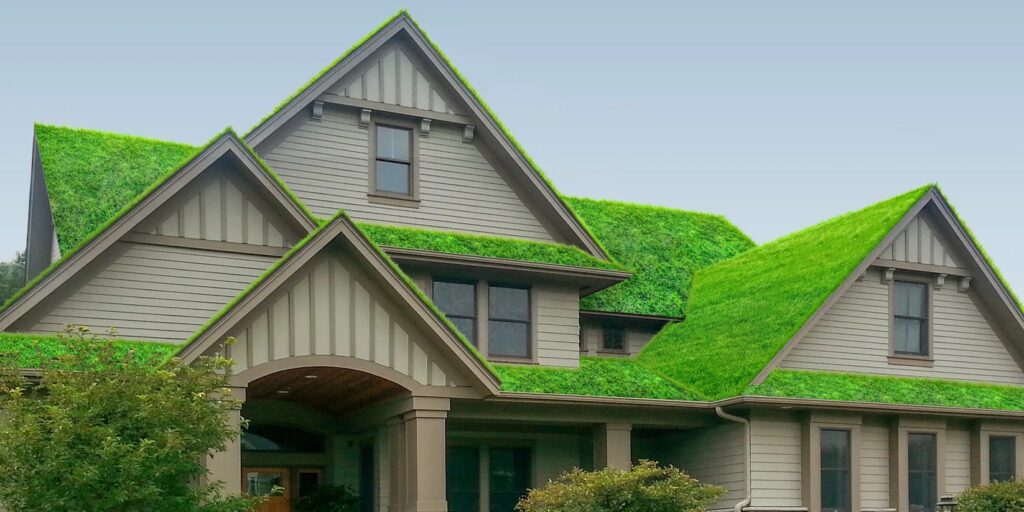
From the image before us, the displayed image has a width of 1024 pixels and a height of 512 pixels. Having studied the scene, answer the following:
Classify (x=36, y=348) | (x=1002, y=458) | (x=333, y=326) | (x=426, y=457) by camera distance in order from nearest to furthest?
(x=36, y=348)
(x=333, y=326)
(x=426, y=457)
(x=1002, y=458)

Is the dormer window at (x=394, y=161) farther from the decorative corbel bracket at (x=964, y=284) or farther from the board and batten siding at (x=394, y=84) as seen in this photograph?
the decorative corbel bracket at (x=964, y=284)

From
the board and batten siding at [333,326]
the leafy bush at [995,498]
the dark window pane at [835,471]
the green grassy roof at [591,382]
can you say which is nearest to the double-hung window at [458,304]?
the green grassy roof at [591,382]

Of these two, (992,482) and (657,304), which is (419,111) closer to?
(657,304)

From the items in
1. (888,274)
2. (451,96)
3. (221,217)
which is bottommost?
(888,274)

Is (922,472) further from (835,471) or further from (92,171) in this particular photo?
(92,171)

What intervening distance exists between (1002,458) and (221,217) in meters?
18.0

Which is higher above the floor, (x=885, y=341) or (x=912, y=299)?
(x=912, y=299)

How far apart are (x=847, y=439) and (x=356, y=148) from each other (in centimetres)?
1196

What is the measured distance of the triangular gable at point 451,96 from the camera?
2489cm

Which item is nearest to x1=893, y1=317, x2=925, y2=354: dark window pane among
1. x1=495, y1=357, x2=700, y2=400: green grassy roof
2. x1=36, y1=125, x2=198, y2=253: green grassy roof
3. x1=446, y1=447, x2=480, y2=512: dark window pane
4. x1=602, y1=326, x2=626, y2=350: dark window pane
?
x1=495, y1=357, x2=700, y2=400: green grassy roof

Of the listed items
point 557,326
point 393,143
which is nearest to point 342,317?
point 393,143

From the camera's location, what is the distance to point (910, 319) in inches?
1087

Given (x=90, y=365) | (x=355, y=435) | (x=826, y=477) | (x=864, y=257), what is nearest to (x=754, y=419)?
(x=826, y=477)

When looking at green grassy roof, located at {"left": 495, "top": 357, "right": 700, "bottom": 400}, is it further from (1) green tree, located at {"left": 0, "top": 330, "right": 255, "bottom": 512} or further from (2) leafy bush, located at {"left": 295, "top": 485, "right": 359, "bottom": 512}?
(1) green tree, located at {"left": 0, "top": 330, "right": 255, "bottom": 512}
